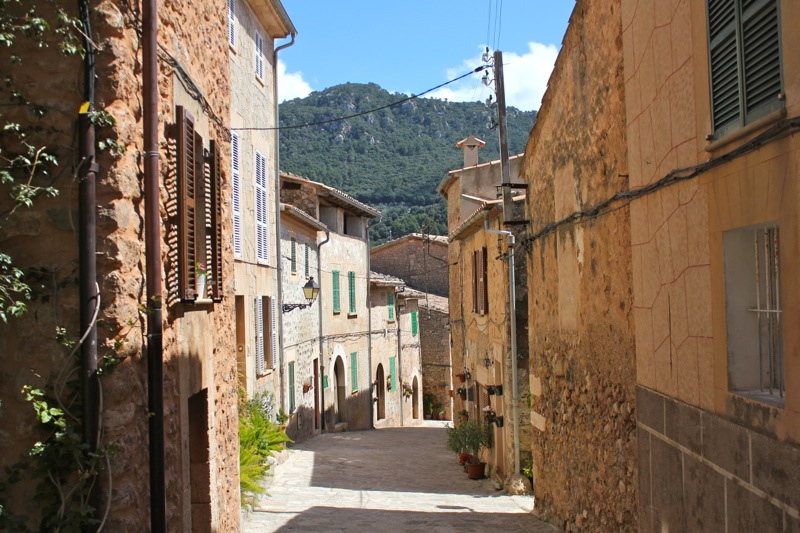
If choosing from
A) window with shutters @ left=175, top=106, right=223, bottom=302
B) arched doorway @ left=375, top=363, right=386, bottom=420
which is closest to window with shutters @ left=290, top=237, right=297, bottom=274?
arched doorway @ left=375, top=363, right=386, bottom=420

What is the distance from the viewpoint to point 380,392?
100 ft

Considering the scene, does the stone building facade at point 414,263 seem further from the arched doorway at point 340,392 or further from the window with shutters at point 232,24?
the window with shutters at point 232,24

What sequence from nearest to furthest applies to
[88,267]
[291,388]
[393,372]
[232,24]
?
[88,267] → [232,24] → [291,388] → [393,372]

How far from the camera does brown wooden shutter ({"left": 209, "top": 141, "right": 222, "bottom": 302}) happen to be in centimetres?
670

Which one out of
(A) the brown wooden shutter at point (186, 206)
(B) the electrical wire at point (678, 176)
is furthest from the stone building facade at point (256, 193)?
(A) the brown wooden shutter at point (186, 206)

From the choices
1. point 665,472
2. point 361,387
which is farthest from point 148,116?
point 361,387

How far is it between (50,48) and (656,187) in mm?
3822

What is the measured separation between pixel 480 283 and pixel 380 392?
1464 cm

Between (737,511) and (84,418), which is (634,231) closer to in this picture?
(737,511)

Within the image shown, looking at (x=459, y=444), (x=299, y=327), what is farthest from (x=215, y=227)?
(x=299, y=327)

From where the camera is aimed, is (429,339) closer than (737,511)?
No

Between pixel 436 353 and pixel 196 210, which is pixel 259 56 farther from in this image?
pixel 436 353

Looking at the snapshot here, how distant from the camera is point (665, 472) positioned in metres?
5.50

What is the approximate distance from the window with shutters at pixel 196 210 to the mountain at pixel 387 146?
53.3 m
